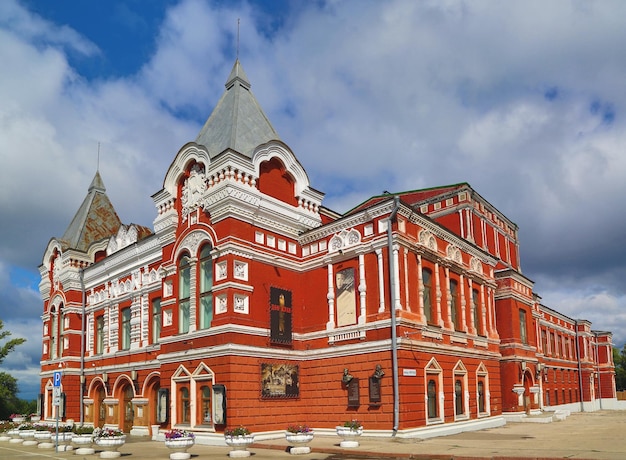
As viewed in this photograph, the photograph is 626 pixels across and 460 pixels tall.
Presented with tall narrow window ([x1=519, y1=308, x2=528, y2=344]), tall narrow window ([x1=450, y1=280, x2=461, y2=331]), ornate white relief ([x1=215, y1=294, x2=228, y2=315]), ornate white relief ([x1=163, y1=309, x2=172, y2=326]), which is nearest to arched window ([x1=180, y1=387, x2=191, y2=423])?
ornate white relief ([x1=163, y1=309, x2=172, y2=326])

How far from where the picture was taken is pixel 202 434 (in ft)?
74.6

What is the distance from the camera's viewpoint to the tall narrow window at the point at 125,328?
3225 centimetres

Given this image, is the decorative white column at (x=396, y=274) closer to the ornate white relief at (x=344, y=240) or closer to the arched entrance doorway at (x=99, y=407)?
the ornate white relief at (x=344, y=240)

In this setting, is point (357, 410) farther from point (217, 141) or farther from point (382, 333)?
point (217, 141)

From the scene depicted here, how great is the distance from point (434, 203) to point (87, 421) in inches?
939

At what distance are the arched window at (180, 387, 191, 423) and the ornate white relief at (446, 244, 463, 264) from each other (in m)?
12.9

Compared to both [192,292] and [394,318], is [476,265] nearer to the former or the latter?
[394,318]

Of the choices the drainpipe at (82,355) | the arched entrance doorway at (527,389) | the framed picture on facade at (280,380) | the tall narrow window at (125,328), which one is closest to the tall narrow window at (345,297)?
the framed picture on facade at (280,380)

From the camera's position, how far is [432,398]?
23.8 metres

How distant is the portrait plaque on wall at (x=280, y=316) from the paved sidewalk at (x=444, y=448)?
4114mm

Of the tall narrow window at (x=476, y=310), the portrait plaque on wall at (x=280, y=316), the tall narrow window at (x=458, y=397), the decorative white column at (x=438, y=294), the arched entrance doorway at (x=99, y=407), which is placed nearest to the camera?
the portrait plaque on wall at (x=280, y=316)

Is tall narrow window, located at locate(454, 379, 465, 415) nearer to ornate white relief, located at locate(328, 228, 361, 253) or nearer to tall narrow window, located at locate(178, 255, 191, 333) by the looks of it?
ornate white relief, located at locate(328, 228, 361, 253)

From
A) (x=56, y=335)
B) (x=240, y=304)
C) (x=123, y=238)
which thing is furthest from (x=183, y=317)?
(x=56, y=335)

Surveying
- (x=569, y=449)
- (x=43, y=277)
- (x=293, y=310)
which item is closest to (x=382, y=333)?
(x=293, y=310)
